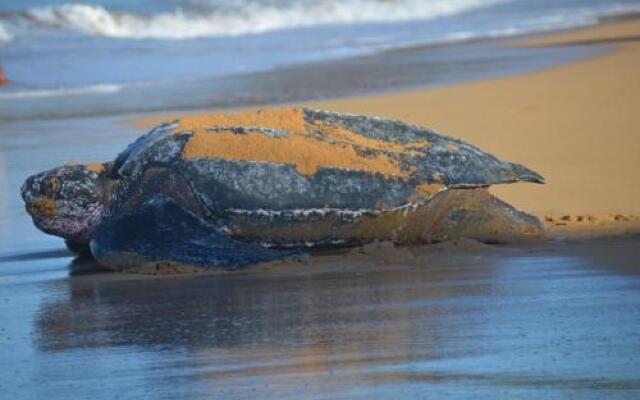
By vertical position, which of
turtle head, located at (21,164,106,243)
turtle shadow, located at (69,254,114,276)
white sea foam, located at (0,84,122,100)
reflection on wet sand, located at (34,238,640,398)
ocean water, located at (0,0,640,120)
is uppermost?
ocean water, located at (0,0,640,120)

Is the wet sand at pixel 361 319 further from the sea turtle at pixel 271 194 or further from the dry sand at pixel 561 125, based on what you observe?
the sea turtle at pixel 271 194

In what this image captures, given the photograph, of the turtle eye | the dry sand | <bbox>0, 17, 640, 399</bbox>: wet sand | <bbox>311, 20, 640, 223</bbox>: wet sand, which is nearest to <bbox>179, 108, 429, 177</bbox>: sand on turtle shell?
<bbox>0, 17, 640, 399</bbox>: wet sand

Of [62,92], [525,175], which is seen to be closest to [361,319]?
[525,175]

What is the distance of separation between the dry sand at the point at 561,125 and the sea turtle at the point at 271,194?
2.11 ft

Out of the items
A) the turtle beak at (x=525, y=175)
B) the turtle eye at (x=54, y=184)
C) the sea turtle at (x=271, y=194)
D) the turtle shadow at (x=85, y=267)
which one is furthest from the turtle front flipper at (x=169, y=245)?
the turtle beak at (x=525, y=175)

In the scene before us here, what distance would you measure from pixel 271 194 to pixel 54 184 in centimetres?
116

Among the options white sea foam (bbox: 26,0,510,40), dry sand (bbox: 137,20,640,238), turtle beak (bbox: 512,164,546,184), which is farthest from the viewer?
white sea foam (bbox: 26,0,510,40)

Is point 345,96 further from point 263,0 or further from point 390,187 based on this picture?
point 263,0

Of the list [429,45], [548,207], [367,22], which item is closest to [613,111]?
[548,207]

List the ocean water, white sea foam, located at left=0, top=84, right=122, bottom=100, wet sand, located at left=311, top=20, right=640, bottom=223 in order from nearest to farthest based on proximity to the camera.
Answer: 1. wet sand, located at left=311, top=20, right=640, bottom=223
2. the ocean water
3. white sea foam, located at left=0, top=84, right=122, bottom=100

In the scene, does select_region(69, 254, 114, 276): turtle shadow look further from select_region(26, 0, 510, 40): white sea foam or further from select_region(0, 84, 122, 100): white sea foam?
select_region(26, 0, 510, 40): white sea foam

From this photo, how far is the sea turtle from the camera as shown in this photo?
5.94m

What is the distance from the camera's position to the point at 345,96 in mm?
13180

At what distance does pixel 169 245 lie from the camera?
591 centimetres
